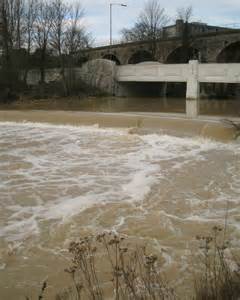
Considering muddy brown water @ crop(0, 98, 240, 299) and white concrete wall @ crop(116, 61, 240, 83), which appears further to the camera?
white concrete wall @ crop(116, 61, 240, 83)

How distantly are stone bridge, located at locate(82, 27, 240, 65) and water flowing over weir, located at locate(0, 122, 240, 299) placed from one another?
2638 cm

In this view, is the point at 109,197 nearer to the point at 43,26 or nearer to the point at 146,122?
the point at 146,122

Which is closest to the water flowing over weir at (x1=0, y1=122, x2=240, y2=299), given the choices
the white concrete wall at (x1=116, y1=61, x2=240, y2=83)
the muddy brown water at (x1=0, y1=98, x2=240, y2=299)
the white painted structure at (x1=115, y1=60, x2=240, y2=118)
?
the muddy brown water at (x1=0, y1=98, x2=240, y2=299)

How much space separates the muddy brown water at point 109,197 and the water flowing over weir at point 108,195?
0.05ft

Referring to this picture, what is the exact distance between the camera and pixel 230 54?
40.8 metres

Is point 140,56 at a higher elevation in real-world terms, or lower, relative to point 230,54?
higher

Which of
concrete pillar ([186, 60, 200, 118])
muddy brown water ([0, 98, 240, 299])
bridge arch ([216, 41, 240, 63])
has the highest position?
bridge arch ([216, 41, 240, 63])

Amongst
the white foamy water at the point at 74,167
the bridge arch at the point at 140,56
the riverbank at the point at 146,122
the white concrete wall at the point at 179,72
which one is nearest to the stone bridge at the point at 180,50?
the bridge arch at the point at 140,56

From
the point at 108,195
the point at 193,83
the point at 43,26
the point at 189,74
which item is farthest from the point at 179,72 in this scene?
the point at 108,195

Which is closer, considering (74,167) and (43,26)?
(74,167)

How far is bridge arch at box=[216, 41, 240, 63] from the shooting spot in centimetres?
3906

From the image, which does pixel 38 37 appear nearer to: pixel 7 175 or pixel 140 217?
pixel 7 175

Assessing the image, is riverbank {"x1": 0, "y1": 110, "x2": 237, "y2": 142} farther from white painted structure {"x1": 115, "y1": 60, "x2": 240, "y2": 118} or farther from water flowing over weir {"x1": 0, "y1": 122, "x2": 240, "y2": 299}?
white painted structure {"x1": 115, "y1": 60, "x2": 240, "y2": 118}

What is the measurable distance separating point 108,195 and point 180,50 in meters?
35.7
